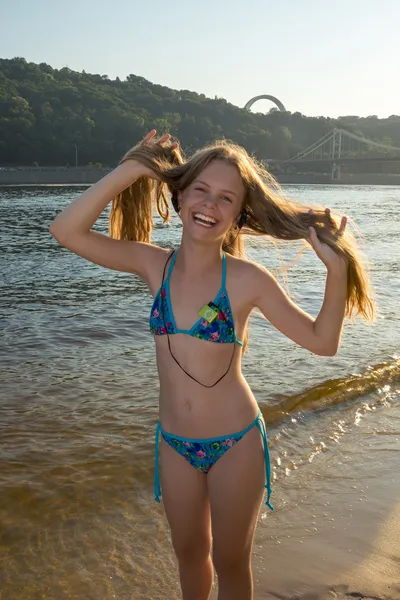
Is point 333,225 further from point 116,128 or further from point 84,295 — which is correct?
point 116,128

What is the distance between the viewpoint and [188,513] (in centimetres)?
233

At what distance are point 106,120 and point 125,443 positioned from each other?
93759 mm

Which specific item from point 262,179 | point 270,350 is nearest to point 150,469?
point 262,179

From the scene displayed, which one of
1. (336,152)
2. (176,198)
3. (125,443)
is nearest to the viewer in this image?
(176,198)

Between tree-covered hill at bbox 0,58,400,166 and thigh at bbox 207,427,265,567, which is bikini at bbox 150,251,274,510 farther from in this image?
tree-covered hill at bbox 0,58,400,166

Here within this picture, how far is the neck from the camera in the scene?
2.46 m

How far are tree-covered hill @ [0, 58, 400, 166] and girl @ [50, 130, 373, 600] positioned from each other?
3457 inches

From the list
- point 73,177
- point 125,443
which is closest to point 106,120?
point 73,177

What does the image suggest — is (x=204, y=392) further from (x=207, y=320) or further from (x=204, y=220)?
(x=204, y=220)

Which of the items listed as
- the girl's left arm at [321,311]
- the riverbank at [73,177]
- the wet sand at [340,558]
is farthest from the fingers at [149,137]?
the riverbank at [73,177]

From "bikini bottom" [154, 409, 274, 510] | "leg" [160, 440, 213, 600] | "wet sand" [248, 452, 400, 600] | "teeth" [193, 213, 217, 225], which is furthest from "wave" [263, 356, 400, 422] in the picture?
"teeth" [193, 213, 217, 225]

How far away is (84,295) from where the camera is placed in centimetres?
1110

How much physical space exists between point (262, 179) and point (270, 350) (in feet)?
15.9

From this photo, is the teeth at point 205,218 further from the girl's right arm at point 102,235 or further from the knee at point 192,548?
the knee at point 192,548
